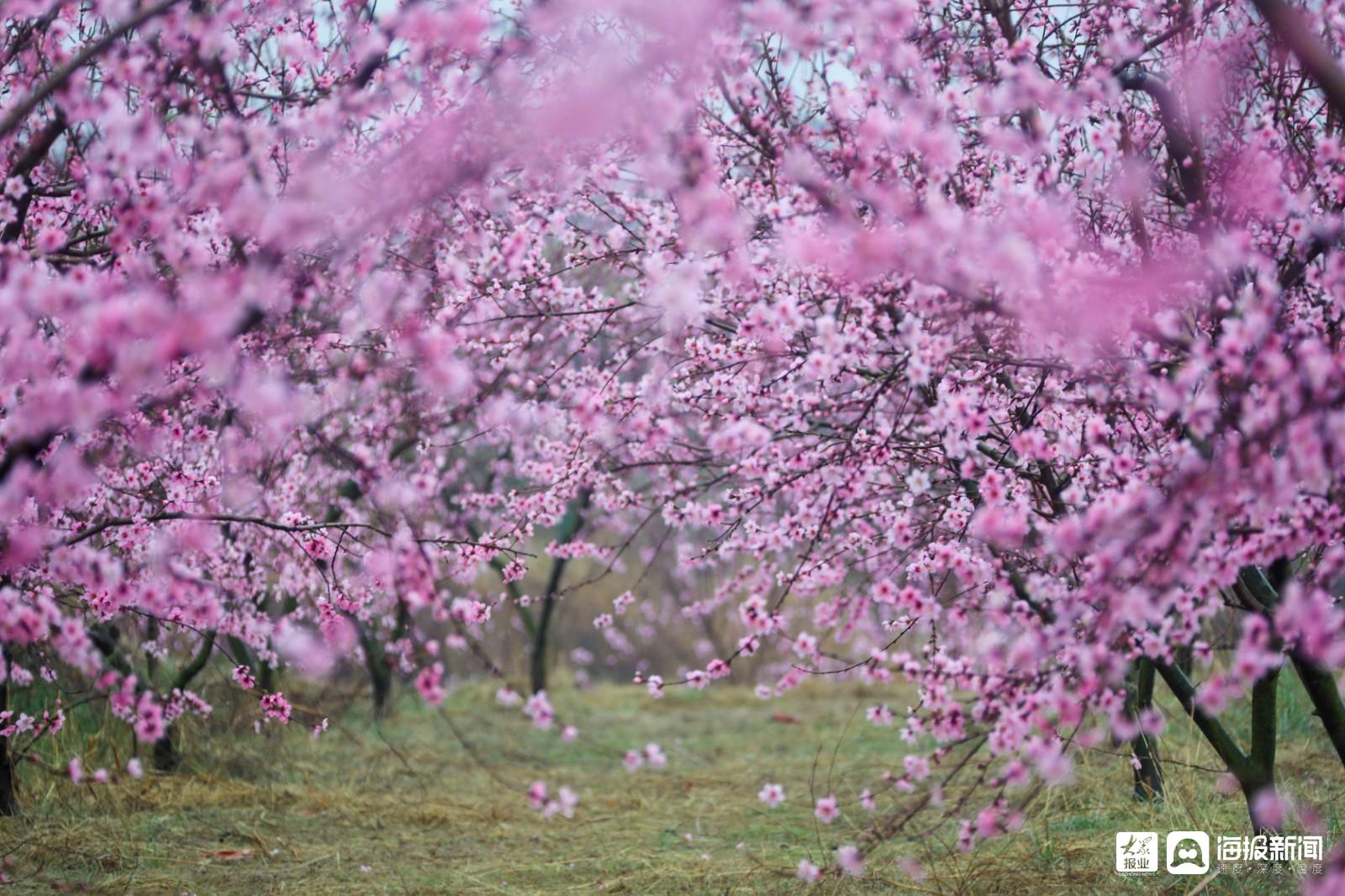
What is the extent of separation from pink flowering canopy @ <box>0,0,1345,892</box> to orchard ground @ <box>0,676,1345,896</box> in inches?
21.5

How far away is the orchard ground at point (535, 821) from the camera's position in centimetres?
407

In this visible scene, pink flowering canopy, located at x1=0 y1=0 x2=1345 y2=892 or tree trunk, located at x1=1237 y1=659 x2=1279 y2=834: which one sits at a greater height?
pink flowering canopy, located at x1=0 y1=0 x2=1345 y2=892

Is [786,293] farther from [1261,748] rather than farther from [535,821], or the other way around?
[535,821]

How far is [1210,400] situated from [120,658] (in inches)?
200

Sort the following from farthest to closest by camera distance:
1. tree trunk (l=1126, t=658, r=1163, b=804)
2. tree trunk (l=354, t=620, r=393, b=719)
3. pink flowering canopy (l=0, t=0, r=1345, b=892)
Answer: tree trunk (l=354, t=620, r=393, b=719) → tree trunk (l=1126, t=658, r=1163, b=804) → pink flowering canopy (l=0, t=0, r=1345, b=892)

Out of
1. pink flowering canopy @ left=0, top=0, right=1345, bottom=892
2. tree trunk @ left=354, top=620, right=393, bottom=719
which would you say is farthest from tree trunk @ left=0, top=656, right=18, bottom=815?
tree trunk @ left=354, top=620, right=393, bottom=719

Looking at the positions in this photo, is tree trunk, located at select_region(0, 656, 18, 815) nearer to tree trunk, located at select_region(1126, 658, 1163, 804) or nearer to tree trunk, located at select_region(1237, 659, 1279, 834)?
tree trunk, located at select_region(1126, 658, 1163, 804)

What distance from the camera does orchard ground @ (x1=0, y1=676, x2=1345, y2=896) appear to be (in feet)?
13.4

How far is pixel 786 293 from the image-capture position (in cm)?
362

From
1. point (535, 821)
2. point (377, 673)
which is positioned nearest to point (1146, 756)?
point (535, 821)

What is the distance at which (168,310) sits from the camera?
215 cm

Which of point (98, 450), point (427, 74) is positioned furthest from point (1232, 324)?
point (98, 450)

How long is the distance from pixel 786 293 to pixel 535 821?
3.46 m

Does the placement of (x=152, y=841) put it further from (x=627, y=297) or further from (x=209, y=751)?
(x=627, y=297)
